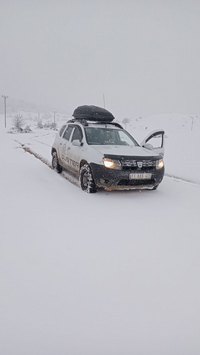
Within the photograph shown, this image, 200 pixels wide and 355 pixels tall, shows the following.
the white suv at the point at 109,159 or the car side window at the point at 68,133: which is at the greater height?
the car side window at the point at 68,133

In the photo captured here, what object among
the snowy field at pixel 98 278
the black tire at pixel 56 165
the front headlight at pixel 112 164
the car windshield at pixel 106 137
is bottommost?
the snowy field at pixel 98 278

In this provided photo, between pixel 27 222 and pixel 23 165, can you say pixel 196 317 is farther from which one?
pixel 23 165

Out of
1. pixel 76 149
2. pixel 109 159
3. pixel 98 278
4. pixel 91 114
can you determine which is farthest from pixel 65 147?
pixel 98 278

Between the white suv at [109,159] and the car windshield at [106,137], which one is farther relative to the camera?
the car windshield at [106,137]

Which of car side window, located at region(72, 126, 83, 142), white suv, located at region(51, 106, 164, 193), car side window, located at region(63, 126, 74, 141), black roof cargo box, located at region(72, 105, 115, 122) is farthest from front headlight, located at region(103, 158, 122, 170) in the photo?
black roof cargo box, located at region(72, 105, 115, 122)

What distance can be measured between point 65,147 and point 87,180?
197 cm

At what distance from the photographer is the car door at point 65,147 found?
23.5 feet

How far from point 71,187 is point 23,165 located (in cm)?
353

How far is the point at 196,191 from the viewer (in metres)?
6.12

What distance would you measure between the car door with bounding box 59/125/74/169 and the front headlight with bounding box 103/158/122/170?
2.04 m

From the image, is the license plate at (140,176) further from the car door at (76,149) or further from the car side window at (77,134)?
the car side window at (77,134)

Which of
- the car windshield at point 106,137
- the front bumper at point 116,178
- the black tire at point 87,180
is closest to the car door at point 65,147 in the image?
the car windshield at point 106,137

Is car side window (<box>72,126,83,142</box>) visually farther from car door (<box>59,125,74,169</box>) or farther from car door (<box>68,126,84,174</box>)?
car door (<box>59,125,74,169</box>)

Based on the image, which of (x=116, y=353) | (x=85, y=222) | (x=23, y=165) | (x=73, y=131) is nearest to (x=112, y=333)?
(x=116, y=353)
